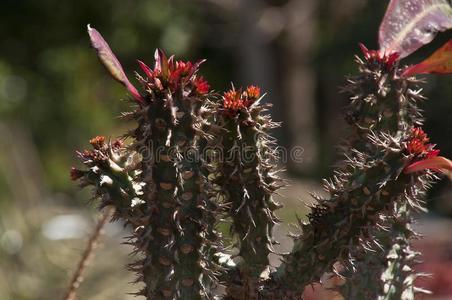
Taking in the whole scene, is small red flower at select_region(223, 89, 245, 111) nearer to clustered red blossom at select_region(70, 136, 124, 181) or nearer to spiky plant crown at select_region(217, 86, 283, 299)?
spiky plant crown at select_region(217, 86, 283, 299)

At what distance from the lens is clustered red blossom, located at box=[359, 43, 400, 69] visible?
4.97ft

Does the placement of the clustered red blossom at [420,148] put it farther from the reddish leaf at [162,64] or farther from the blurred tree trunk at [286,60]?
the blurred tree trunk at [286,60]

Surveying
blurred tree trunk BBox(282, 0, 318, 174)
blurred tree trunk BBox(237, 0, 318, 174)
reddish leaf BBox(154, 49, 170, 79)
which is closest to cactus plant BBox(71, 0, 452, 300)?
reddish leaf BBox(154, 49, 170, 79)

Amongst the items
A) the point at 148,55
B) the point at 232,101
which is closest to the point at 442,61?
the point at 232,101

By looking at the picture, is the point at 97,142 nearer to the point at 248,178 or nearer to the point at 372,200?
the point at 248,178

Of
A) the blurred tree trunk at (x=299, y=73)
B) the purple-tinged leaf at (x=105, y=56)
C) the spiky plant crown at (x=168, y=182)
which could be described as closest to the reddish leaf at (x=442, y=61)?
the spiky plant crown at (x=168, y=182)

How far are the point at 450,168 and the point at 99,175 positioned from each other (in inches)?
25.6

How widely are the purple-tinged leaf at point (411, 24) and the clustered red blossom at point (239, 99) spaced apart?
27 centimetres

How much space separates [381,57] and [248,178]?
1.21 ft

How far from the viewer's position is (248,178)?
4.94 ft

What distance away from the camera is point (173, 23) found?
44.1ft

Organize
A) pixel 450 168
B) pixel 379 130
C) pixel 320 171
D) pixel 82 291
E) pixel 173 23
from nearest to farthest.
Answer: pixel 450 168 < pixel 379 130 < pixel 82 291 < pixel 320 171 < pixel 173 23

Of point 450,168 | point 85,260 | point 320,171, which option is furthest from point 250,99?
point 320,171

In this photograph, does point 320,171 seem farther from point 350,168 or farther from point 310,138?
point 350,168
